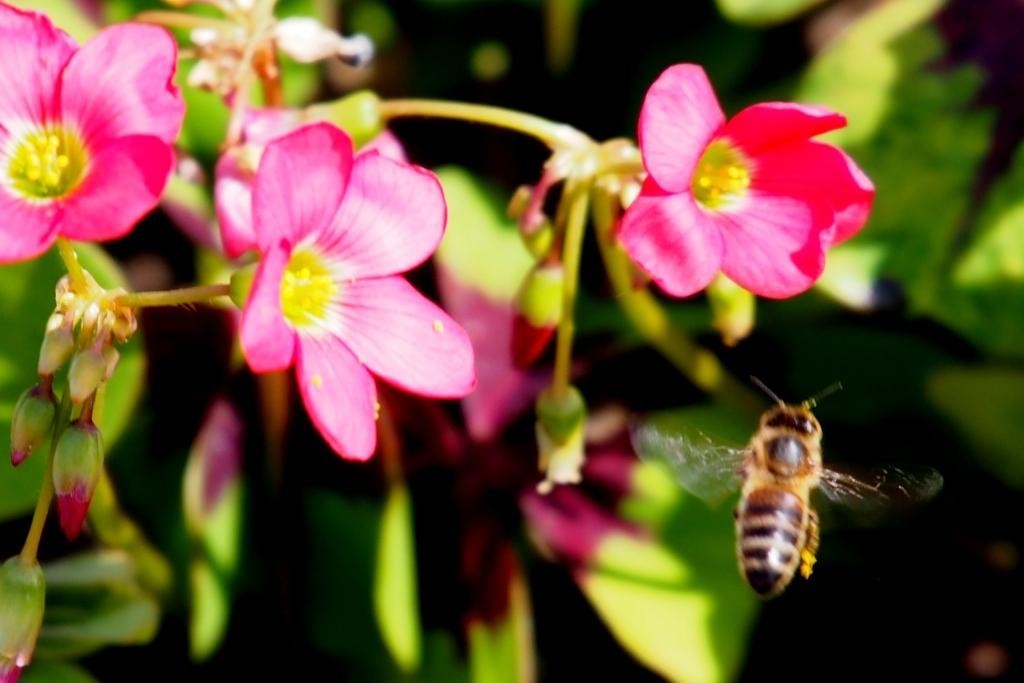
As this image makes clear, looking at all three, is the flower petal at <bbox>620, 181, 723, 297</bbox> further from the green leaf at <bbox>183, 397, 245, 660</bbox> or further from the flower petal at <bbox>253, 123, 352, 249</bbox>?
the green leaf at <bbox>183, 397, 245, 660</bbox>

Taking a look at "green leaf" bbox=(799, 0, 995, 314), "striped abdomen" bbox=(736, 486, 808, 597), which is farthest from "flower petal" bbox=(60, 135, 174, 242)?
"green leaf" bbox=(799, 0, 995, 314)

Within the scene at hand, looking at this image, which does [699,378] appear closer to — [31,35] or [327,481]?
[327,481]

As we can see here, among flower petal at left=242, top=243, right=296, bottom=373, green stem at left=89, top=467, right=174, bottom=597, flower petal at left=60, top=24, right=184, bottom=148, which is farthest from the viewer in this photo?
green stem at left=89, top=467, right=174, bottom=597

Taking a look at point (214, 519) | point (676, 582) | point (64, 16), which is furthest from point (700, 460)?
point (64, 16)

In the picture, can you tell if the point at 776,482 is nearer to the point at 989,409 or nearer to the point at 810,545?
the point at 810,545

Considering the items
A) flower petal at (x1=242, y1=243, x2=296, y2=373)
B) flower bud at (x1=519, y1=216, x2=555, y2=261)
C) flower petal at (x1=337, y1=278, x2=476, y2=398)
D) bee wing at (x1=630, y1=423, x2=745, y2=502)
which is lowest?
bee wing at (x1=630, y1=423, x2=745, y2=502)

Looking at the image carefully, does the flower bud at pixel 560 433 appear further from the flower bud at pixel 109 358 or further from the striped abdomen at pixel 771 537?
the flower bud at pixel 109 358

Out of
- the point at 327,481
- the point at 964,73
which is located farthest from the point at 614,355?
the point at 964,73
